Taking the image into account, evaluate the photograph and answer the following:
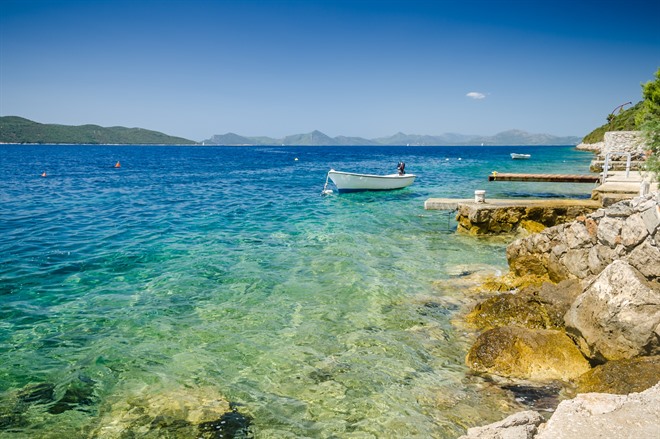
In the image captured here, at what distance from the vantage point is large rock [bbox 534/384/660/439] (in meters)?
3.42

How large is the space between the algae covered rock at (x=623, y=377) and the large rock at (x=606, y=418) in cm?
145

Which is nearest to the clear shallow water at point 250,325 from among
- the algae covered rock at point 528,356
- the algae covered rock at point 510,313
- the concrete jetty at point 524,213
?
the algae covered rock at point 528,356

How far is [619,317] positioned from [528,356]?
4.80 ft

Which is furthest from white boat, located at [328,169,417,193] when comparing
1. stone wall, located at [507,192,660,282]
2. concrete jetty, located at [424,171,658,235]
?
stone wall, located at [507,192,660,282]

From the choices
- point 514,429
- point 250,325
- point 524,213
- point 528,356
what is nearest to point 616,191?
point 524,213

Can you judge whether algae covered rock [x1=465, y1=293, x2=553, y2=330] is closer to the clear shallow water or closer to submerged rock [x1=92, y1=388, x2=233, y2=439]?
the clear shallow water

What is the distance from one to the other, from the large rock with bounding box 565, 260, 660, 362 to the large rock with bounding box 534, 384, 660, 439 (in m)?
2.43

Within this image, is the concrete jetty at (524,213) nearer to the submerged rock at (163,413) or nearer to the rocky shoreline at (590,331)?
the rocky shoreline at (590,331)

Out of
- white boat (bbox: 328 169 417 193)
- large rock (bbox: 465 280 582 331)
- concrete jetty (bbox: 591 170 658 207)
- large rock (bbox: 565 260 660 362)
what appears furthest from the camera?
white boat (bbox: 328 169 417 193)

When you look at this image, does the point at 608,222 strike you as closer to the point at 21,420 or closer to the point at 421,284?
the point at 421,284

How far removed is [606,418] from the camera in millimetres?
3619

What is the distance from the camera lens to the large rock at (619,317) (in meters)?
5.98

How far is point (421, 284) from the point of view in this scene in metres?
10.8

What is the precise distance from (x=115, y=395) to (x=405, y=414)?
4.34 m
